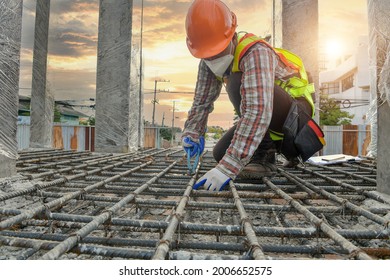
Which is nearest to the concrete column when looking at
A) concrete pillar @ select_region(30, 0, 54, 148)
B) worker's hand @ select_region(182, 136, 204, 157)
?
worker's hand @ select_region(182, 136, 204, 157)

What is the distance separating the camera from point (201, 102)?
7.20 ft

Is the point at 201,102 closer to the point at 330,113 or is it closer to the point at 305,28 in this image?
the point at 305,28

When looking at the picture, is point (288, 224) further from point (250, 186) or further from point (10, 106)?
point (10, 106)

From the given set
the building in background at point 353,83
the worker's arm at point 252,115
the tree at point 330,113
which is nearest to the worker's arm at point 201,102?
the worker's arm at point 252,115

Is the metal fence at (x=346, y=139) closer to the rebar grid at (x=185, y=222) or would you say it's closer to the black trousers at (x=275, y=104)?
the rebar grid at (x=185, y=222)

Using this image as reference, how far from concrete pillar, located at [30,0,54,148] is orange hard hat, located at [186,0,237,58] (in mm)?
4820

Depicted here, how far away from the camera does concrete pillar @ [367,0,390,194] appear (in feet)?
4.99

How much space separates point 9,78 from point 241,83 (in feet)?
5.28

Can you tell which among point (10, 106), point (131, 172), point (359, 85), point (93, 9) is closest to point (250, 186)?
point (131, 172)

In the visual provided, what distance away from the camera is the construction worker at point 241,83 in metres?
1.53

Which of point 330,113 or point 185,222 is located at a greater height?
point 330,113

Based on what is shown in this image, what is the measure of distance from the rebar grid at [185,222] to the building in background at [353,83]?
1592cm

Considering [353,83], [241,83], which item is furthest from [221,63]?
[353,83]

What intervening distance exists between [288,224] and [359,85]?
70.4 feet
